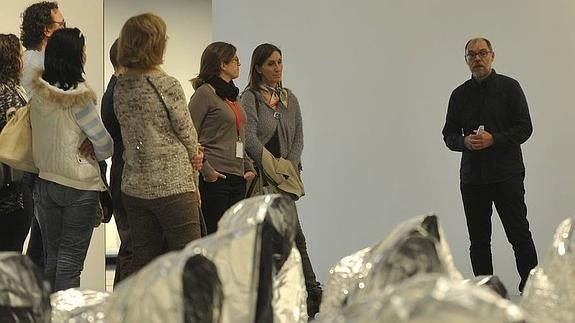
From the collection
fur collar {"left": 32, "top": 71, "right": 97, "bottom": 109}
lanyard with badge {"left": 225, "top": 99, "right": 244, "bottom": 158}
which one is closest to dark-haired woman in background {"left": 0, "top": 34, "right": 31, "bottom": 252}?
fur collar {"left": 32, "top": 71, "right": 97, "bottom": 109}

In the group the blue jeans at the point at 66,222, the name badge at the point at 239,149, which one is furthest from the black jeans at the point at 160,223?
the name badge at the point at 239,149

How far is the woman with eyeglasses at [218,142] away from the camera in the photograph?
14.1 ft

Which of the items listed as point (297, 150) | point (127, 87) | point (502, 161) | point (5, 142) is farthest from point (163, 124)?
point (502, 161)

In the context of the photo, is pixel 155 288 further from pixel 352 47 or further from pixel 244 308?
pixel 352 47

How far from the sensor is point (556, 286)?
0.57 meters

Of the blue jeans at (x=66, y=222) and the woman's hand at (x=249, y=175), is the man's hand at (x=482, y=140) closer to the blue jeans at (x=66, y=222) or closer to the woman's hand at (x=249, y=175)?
the woman's hand at (x=249, y=175)

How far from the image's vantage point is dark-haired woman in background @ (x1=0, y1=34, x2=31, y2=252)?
381 centimetres

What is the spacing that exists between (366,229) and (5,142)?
3634 millimetres

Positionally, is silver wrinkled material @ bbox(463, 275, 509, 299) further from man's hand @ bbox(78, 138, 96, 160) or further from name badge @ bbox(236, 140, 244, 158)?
name badge @ bbox(236, 140, 244, 158)

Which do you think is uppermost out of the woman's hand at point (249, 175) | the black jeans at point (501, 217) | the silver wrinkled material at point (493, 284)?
the silver wrinkled material at point (493, 284)

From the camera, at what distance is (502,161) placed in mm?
5055

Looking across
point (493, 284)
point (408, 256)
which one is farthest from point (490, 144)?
point (408, 256)

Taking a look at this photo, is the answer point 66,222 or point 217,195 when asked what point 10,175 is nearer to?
A: point 66,222

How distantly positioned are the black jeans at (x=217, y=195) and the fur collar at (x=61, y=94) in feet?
2.58
